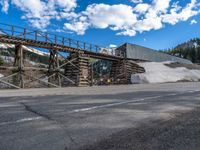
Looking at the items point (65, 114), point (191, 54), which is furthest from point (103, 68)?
point (191, 54)

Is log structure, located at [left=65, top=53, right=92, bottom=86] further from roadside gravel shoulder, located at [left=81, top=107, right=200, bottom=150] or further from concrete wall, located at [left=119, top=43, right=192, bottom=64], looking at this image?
roadside gravel shoulder, located at [left=81, top=107, right=200, bottom=150]

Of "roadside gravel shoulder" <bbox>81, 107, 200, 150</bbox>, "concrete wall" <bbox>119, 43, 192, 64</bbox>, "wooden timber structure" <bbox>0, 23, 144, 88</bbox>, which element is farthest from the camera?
"concrete wall" <bbox>119, 43, 192, 64</bbox>

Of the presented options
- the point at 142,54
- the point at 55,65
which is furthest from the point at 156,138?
the point at 142,54

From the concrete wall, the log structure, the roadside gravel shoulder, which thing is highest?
the concrete wall

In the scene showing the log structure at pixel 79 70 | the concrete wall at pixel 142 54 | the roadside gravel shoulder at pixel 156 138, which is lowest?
the roadside gravel shoulder at pixel 156 138

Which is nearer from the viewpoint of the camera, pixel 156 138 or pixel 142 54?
pixel 156 138

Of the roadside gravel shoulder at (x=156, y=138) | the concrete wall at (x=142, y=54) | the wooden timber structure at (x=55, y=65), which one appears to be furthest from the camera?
the concrete wall at (x=142, y=54)

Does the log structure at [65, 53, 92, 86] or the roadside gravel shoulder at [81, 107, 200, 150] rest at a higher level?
the log structure at [65, 53, 92, 86]

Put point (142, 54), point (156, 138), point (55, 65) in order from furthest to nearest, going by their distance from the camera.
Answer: point (142, 54), point (55, 65), point (156, 138)

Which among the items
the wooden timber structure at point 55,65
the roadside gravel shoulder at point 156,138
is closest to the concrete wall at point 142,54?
the wooden timber structure at point 55,65

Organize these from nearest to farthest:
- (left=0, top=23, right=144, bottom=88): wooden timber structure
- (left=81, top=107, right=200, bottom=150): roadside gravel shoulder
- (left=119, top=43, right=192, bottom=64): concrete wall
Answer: (left=81, top=107, right=200, bottom=150): roadside gravel shoulder
(left=0, top=23, right=144, bottom=88): wooden timber structure
(left=119, top=43, right=192, bottom=64): concrete wall

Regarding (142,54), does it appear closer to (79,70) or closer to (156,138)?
(79,70)

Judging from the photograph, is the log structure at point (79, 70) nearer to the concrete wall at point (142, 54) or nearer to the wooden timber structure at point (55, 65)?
the wooden timber structure at point (55, 65)

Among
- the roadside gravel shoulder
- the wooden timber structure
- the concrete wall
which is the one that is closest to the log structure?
the wooden timber structure
